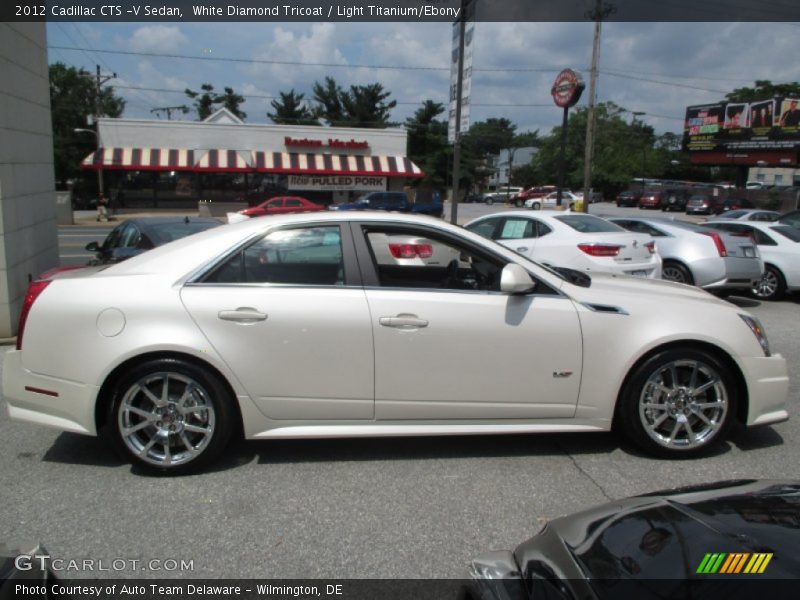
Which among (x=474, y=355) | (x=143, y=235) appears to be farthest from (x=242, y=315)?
(x=143, y=235)

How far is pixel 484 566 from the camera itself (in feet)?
6.63

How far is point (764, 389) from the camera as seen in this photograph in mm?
4148

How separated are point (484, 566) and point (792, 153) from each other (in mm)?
60087

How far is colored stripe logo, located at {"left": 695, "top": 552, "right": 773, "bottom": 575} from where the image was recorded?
1563 millimetres

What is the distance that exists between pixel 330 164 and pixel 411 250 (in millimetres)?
37510

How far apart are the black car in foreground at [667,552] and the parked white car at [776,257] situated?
1039cm

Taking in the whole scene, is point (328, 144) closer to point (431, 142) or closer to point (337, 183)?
point (337, 183)

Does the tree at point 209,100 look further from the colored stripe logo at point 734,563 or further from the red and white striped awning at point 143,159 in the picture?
the colored stripe logo at point 734,563

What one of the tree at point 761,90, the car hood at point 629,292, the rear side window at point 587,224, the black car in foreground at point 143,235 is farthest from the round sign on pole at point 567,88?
the tree at point 761,90

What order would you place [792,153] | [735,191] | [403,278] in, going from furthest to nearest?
[735,191] → [792,153] → [403,278]

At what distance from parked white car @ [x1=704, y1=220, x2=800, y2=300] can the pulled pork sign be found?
32.2 metres

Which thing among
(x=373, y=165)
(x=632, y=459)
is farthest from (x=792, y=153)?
(x=632, y=459)

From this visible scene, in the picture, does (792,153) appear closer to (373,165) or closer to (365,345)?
(373,165)

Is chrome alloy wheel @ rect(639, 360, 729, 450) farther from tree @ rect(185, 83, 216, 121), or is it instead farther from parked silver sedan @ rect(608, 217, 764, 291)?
tree @ rect(185, 83, 216, 121)
